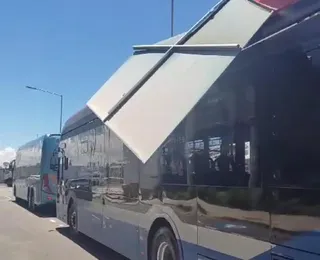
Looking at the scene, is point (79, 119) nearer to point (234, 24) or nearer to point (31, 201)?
point (234, 24)

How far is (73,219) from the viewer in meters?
12.9

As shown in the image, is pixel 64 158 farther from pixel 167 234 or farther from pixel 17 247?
pixel 167 234

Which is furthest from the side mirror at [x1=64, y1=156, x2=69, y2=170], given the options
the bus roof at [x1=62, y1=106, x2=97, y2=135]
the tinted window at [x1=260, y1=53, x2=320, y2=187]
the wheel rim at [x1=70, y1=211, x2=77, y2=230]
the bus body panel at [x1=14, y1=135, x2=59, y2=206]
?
the tinted window at [x1=260, y1=53, x2=320, y2=187]

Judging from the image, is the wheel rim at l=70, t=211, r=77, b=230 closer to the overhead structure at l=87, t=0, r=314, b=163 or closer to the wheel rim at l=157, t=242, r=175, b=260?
the wheel rim at l=157, t=242, r=175, b=260

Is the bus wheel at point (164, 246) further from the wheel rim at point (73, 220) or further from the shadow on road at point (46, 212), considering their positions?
the shadow on road at point (46, 212)

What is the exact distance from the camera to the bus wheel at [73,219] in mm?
12656

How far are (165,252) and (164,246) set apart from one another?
8 cm

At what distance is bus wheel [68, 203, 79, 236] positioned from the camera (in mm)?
12656

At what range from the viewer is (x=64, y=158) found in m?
14.7

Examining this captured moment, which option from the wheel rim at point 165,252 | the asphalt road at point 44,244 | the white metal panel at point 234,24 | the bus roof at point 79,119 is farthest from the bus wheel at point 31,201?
the white metal panel at point 234,24

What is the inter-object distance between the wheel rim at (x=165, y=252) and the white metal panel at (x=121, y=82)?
6.75 ft

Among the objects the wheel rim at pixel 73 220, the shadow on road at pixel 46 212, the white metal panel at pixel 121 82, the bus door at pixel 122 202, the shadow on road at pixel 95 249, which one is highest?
the white metal panel at pixel 121 82

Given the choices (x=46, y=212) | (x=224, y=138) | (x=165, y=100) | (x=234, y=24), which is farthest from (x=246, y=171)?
(x=46, y=212)

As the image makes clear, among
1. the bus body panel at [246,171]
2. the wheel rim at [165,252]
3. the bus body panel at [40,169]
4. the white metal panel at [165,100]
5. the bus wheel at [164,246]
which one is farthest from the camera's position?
the bus body panel at [40,169]
